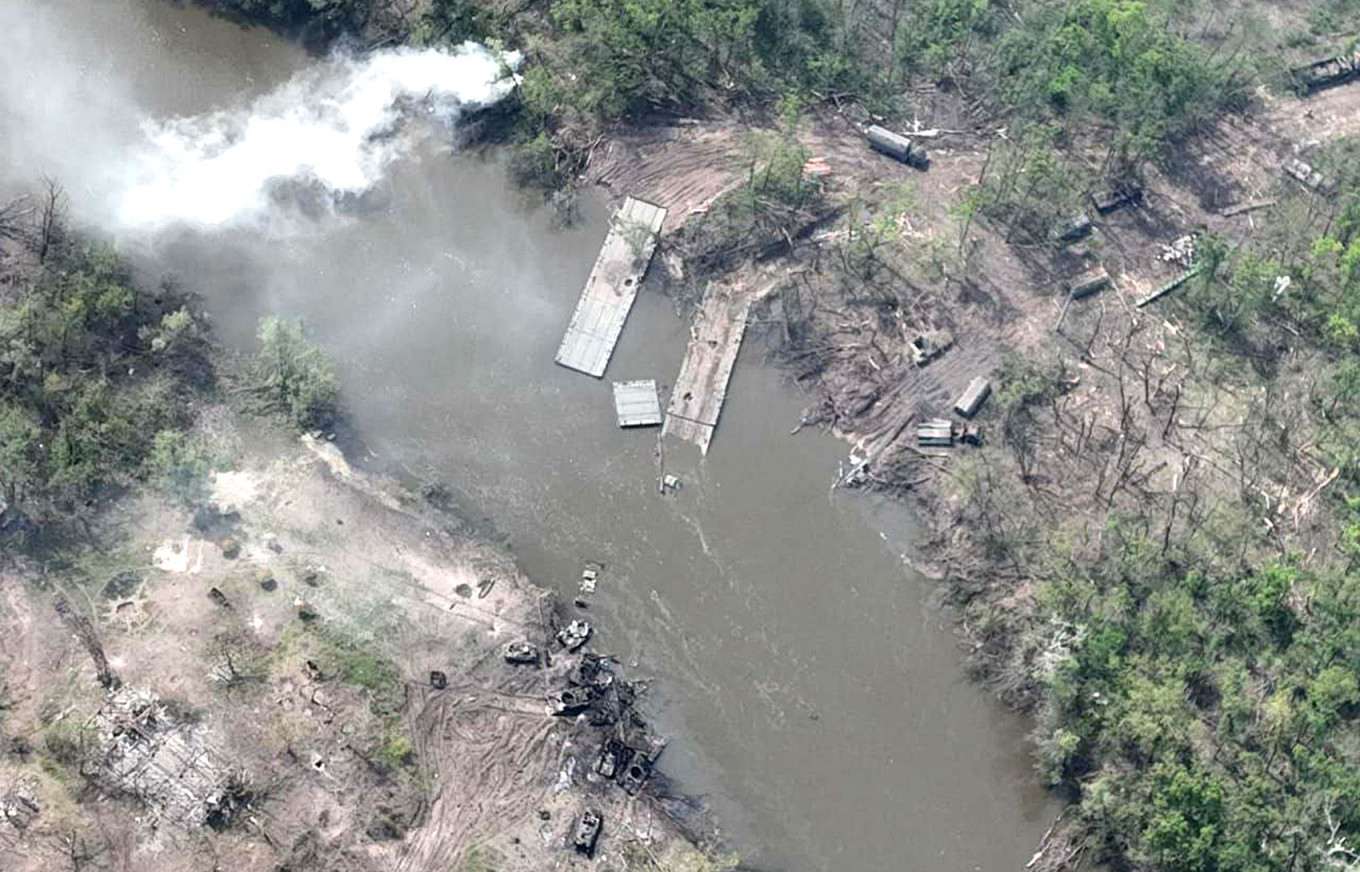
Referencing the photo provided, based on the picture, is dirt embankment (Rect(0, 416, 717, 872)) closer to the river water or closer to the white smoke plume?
the river water

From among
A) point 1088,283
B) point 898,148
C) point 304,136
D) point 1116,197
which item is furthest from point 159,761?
point 1116,197

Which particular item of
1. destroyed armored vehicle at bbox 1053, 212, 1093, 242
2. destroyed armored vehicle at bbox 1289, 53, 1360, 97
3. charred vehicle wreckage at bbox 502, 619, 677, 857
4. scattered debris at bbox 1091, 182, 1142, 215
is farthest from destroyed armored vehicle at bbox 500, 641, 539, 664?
destroyed armored vehicle at bbox 1289, 53, 1360, 97

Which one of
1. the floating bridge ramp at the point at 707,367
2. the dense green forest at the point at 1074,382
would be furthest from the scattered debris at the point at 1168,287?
the floating bridge ramp at the point at 707,367

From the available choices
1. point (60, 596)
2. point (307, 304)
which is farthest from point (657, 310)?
point (60, 596)

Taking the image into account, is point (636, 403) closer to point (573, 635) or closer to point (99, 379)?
point (573, 635)

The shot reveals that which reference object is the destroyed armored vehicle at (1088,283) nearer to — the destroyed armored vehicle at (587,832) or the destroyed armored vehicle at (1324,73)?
the destroyed armored vehicle at (1324,73)
